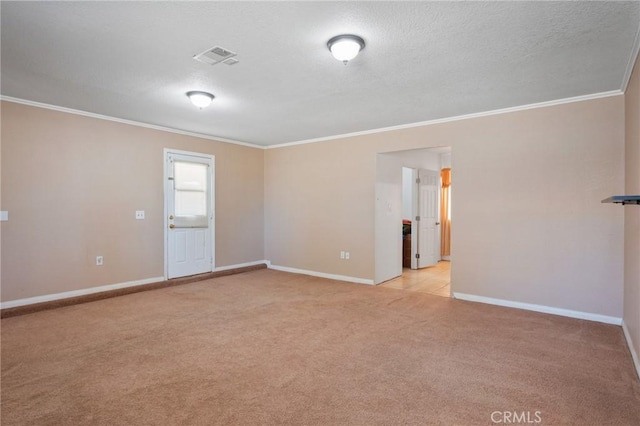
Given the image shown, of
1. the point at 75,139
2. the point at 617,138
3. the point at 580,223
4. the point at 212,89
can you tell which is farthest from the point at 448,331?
the point at 75,139

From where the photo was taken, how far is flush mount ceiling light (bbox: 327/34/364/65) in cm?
254

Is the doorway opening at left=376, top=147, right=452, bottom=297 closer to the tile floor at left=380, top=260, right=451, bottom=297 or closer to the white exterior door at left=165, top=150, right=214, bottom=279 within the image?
the tile floor at left=380, top=260, right=451, bottom=297

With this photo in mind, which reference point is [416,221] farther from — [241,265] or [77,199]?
[77,199]

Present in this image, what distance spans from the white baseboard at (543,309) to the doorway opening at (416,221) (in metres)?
0.31

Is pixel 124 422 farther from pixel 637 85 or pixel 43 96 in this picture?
pixel 637 85

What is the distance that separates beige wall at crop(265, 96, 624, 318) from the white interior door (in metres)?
1.92

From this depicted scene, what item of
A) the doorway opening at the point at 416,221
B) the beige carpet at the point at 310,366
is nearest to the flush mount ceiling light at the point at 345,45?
the beige carpet at the point at 310,366

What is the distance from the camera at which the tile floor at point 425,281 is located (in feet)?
17.5

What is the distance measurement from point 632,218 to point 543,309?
60.5 inches

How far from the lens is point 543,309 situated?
4.16m

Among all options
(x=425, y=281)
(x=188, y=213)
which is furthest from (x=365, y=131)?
(x=188, y=213)

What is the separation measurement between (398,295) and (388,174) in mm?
2135

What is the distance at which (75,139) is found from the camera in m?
4.64

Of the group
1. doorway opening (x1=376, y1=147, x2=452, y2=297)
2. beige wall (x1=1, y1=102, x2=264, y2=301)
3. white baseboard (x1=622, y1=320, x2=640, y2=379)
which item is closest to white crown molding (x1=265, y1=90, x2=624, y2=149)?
doorway opening (x1=376, y1=147, x2=452, y2=297)
